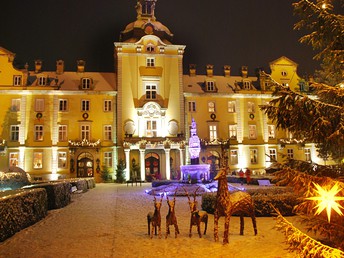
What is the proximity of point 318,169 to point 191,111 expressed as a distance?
35772 mm

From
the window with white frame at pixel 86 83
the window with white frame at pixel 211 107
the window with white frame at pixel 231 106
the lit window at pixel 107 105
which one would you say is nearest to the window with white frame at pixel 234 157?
the window with white frame at pixel 231 106

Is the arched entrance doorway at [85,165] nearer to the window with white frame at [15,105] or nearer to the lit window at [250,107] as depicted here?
the window with white frame at [15,105]

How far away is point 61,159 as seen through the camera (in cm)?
3772

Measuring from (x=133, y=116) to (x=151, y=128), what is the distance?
8.56ft

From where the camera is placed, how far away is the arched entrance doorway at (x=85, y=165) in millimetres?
38250

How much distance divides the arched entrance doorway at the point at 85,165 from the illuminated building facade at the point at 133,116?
116mm

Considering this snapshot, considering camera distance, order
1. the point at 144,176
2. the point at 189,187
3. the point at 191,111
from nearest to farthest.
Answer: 1. the point at 189,187
2. the point at 144,176
3. the point at 191,111

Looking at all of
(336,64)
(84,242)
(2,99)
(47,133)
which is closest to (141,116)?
(47,133)

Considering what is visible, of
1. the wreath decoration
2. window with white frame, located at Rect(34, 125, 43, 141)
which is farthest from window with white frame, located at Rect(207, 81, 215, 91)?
window with white frame, located at Rect(34, 125, 43, 141)

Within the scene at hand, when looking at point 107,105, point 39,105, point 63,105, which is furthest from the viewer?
point 107,105

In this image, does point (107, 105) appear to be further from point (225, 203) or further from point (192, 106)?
point (225, 203)

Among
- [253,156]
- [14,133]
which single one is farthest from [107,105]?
[253,156]

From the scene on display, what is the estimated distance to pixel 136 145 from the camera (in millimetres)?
37500

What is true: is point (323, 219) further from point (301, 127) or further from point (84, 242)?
point (84, 242)
